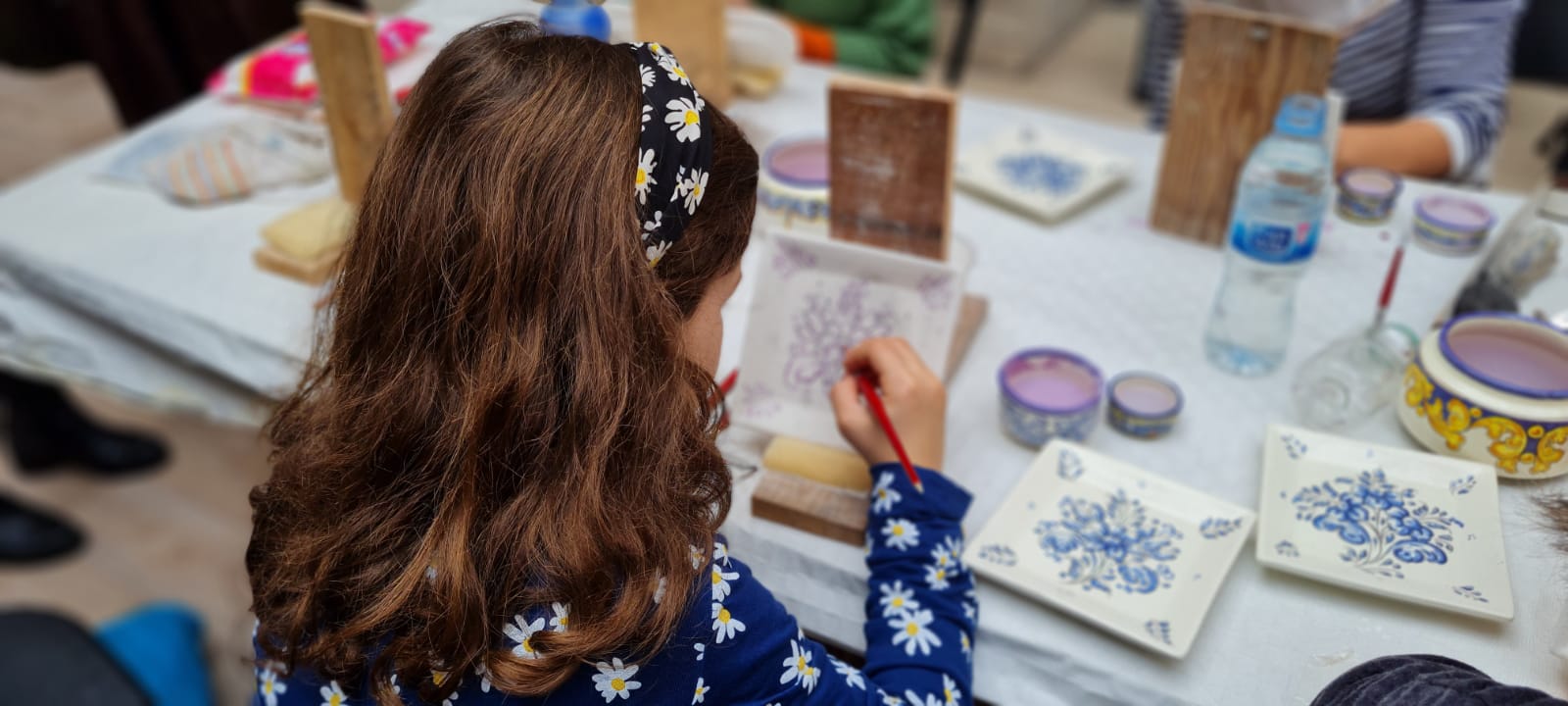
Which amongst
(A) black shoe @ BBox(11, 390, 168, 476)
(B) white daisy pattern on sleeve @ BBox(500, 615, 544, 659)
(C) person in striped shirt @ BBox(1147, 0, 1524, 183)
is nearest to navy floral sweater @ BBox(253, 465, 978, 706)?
(B) white daisy pattern on sleeve @ BBox(500, 615, 544, 659)

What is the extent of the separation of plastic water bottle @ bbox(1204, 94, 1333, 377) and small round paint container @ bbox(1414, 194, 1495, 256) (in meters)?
0.23

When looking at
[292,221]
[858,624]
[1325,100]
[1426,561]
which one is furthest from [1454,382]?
[292,221]

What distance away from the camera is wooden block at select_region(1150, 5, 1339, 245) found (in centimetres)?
116

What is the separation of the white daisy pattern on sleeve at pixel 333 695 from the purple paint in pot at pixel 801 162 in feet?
2.60

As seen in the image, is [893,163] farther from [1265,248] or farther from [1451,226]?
[1451,226]

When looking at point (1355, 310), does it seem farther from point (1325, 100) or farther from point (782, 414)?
point (782, 414)

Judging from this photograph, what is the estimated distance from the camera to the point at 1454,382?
889mm

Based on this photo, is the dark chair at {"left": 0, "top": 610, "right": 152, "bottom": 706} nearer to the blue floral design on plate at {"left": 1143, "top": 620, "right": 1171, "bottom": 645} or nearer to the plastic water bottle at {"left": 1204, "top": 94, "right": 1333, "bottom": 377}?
the blue floral design on plate at {"left": 1143, "top": 620, "right": 1171, "bottom": 645}

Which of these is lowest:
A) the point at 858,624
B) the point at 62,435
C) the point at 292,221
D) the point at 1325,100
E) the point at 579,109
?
the point at 62,435

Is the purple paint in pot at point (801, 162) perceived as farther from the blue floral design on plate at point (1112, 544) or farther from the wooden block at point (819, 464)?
the blue floral design on plate at point (1112, 544)

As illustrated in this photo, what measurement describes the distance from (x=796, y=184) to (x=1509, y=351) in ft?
2.51

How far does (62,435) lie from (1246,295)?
2182 mm

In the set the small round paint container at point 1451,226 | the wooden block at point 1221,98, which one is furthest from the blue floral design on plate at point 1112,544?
the small round paint container at point 1451,226

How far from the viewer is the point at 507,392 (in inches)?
25.5
